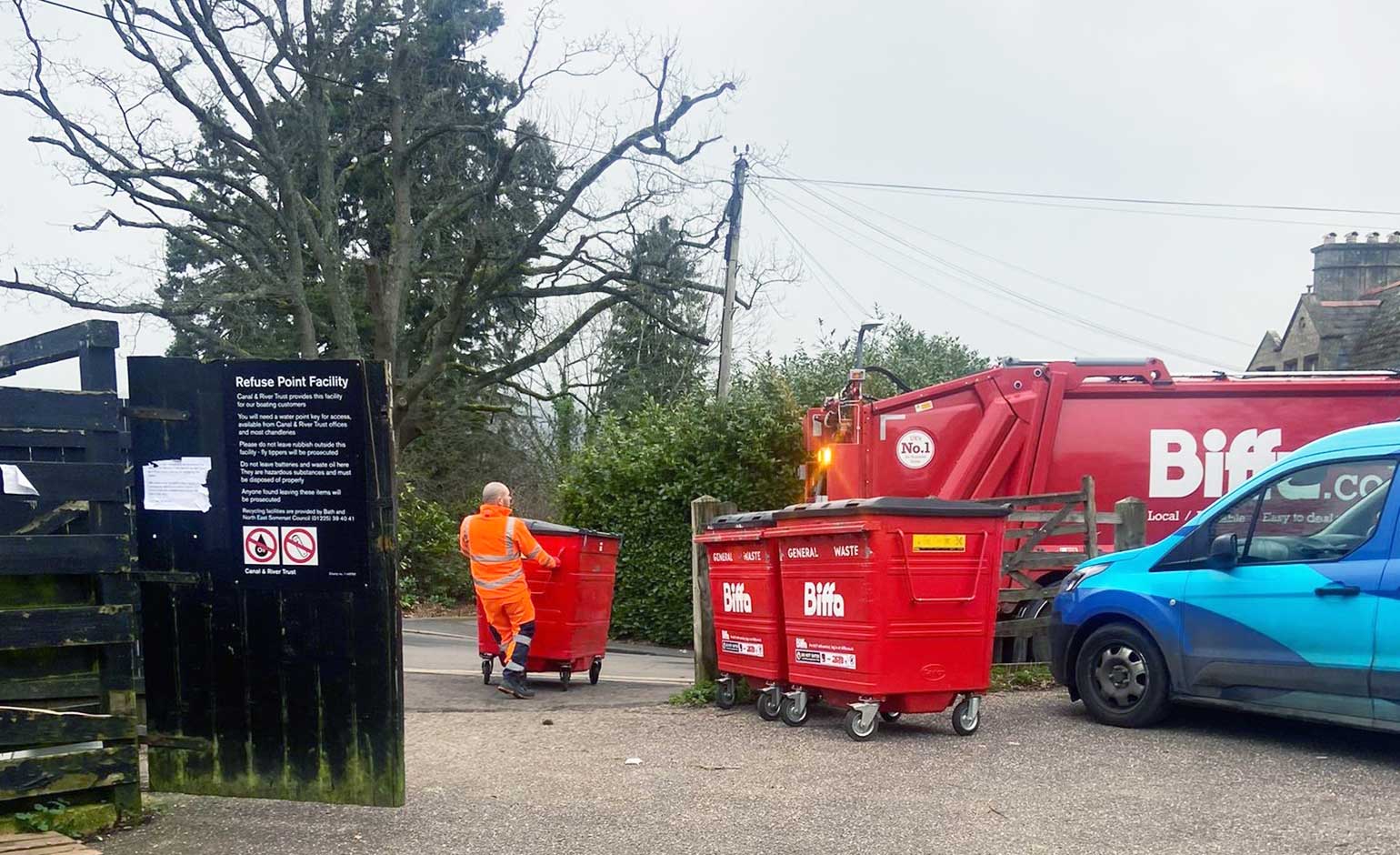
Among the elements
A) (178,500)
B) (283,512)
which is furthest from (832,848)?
(178,500)

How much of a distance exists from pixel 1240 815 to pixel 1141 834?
61 cm

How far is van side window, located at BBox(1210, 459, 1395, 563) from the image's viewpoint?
665 cm

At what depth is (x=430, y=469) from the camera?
1061 inches

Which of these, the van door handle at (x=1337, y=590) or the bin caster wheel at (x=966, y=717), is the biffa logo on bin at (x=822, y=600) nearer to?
the bin caster wheel at (x=966, y=717)

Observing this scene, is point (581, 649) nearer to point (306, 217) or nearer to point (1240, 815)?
point (1240, 815)

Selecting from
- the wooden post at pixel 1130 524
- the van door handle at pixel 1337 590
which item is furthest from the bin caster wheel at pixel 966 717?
the wooden post at pixel 1130 524

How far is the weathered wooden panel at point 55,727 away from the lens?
495 cm

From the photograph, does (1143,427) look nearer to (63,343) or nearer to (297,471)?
(297,471)

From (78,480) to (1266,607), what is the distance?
19.8ft

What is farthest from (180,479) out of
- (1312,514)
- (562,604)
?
(1312,514)

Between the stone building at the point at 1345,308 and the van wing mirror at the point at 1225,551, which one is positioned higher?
the stone building at the point at 1345,308

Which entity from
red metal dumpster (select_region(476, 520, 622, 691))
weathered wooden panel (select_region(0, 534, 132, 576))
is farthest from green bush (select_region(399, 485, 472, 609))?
weathered wooden panel (select_region(0, 534, 132, 576))

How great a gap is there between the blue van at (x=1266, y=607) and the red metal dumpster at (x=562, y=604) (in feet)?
13.6

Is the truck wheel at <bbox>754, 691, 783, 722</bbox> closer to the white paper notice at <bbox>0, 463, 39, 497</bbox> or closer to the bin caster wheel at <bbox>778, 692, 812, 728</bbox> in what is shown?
the bin caster wheel at <bbox>778, 692, 812, 728</bbox>
